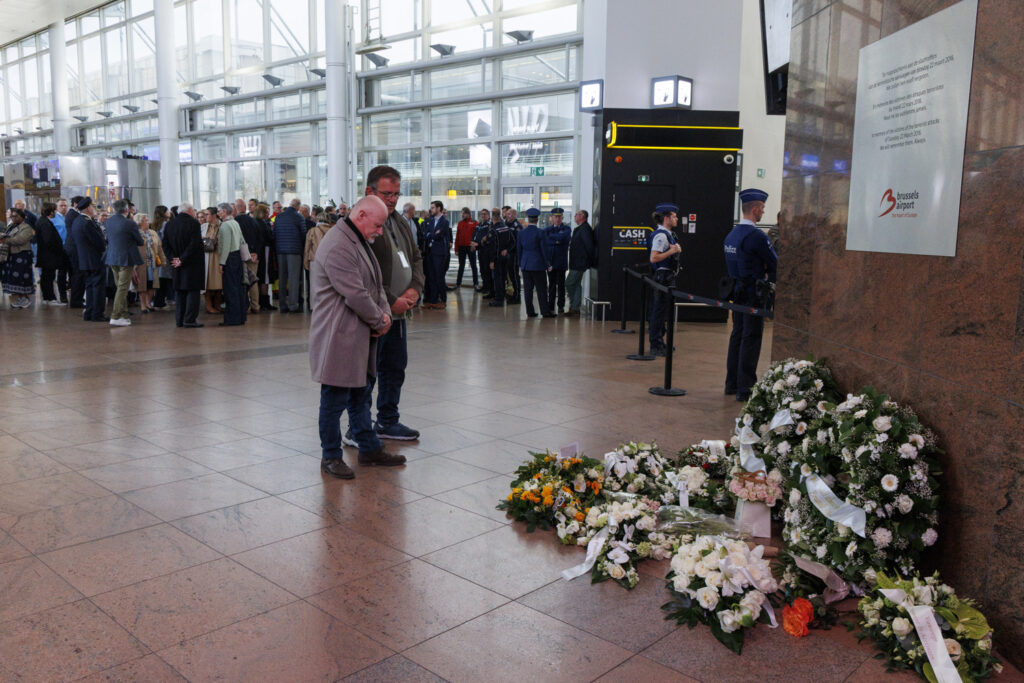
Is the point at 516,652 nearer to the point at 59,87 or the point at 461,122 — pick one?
the point at 461,122

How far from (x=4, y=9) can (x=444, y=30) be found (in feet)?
63.3

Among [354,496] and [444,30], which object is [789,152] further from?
[444,30]

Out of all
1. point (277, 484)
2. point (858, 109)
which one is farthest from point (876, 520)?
point (277, 484)

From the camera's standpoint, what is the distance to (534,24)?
1731 cm

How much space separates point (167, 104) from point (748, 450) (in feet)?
83.7

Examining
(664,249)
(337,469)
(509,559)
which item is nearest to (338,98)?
(664,249)

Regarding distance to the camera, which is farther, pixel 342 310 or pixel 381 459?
pixel 381 459

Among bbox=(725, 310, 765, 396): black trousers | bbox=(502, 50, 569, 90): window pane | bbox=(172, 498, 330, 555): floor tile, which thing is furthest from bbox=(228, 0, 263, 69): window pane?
bbox=(172, 498, 330, 555): floor tile

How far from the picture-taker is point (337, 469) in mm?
4871

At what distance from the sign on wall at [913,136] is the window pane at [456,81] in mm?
15445

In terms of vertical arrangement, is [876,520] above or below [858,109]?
below

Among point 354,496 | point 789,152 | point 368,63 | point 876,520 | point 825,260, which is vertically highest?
point 368,63

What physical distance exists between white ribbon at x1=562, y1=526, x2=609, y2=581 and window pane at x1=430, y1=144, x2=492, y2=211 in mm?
15516

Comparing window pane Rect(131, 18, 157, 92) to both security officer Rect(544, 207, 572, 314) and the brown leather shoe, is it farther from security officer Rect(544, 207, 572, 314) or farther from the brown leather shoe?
the brown leather shoe
